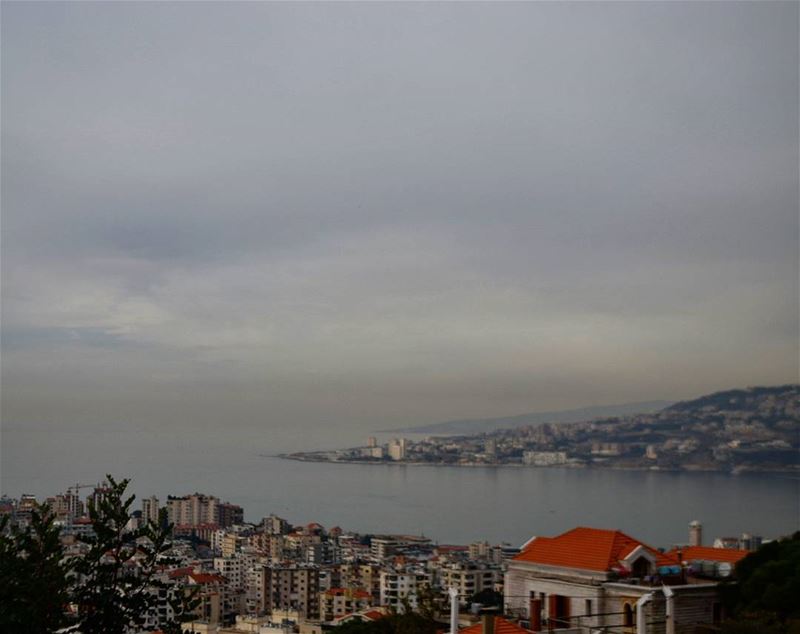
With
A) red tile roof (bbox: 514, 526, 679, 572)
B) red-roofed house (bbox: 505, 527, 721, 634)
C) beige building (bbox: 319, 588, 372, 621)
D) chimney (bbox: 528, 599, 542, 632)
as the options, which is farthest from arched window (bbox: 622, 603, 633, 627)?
beige building (bbox: 319, 588, 372, 621)

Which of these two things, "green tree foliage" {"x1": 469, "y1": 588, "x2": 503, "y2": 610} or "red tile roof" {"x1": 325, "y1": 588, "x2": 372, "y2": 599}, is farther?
"red tile roof" {"x1": 325, "y1": 588, "x2": 372, "y2": 599}

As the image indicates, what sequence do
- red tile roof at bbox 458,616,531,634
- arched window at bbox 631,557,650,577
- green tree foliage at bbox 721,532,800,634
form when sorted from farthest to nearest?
arched window at bbox 631,557,650,577 < green tree foliage at bbox 721,532,800,634 < red tile roof at bbox 458,616,531,634

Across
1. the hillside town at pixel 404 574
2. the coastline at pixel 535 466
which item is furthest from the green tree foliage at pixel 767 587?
the coastline at pixel 535 466

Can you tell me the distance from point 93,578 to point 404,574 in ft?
71.9

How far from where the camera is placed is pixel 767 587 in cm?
539

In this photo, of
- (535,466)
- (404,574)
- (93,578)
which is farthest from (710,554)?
(535,466)

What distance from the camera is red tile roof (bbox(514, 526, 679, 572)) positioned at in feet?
18.8

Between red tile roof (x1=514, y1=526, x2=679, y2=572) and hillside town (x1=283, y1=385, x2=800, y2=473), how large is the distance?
131 ft

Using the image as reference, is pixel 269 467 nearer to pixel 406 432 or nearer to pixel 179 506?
pixel 406 432

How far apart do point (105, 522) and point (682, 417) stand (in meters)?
50.3

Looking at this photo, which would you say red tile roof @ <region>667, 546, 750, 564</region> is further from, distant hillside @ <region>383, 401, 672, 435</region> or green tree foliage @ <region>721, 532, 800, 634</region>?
distant hillside @ <region>383, 401, 672, 435</region>

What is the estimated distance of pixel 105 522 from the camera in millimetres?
3859

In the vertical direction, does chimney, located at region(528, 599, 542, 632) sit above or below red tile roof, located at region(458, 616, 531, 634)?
below

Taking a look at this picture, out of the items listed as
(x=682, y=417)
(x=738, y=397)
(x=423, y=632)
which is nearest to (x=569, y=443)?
(x=682, y=417)
